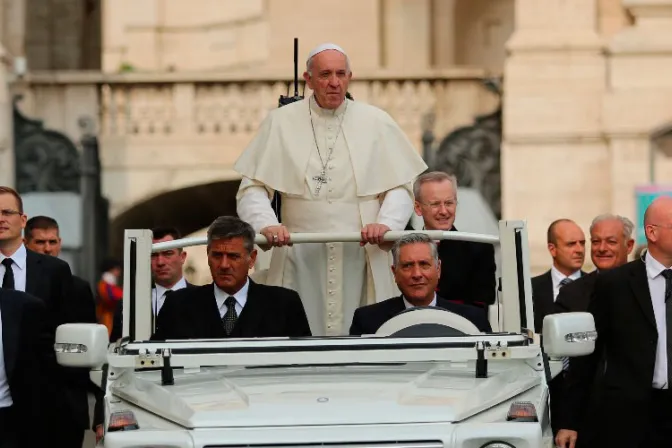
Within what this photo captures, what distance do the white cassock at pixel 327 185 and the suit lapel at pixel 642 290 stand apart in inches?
51.5

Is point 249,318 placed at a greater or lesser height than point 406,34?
lesser

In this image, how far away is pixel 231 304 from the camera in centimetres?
1092

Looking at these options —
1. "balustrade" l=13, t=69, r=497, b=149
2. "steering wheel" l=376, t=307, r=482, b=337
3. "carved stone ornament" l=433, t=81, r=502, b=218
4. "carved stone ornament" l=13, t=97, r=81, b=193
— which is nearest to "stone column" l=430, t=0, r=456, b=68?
"balustrade" l=13, t=69, r=497, b=149

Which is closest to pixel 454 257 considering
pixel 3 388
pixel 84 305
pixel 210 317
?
pixel 210 317

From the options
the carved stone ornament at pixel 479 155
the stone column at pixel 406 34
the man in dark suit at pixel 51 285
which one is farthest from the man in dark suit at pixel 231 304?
the stone column at pixel 406 34

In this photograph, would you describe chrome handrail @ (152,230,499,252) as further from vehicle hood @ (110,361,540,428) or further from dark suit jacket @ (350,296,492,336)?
vehicle hood @ (110,361,540,428)

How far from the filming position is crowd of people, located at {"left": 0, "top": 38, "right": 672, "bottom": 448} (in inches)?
427

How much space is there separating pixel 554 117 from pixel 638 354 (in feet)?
45.5

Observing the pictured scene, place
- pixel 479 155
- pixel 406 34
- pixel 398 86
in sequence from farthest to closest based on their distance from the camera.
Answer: pixel 406 34, pixel 398 86, pixel 479 155

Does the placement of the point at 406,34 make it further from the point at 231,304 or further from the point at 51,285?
the point at 231,304

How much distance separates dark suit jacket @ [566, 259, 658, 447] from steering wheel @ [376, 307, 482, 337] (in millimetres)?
1285

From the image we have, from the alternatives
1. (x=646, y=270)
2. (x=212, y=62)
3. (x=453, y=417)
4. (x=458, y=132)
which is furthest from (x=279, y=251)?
(x=212, y=62)

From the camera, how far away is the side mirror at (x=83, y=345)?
31.8 feet

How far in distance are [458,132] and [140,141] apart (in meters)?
4.20
